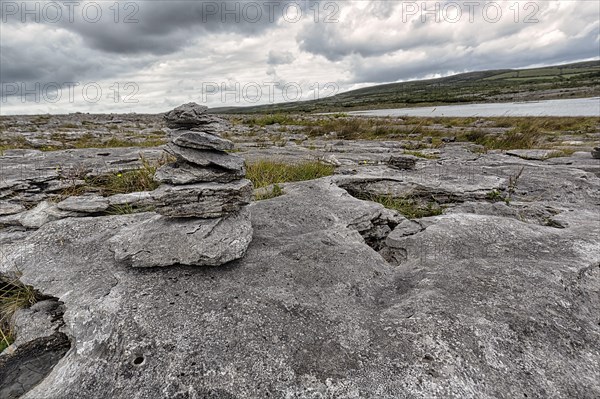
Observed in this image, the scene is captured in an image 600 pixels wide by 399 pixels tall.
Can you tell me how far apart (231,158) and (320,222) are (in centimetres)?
168

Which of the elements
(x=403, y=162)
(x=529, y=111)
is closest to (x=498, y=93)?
(x=529, y=111)

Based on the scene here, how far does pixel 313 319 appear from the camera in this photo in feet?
10.7

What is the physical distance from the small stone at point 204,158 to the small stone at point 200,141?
0.10m

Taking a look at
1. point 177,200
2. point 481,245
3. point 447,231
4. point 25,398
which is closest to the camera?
point 25,398

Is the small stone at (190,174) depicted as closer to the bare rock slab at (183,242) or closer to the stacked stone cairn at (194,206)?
the stacked stone cairn at (194,206)

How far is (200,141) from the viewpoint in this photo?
14.5 ft

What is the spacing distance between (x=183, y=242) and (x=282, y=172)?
4.58 m

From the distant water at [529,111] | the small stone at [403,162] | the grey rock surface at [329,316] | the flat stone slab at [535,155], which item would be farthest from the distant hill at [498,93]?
the grey rock surface at [329,316]

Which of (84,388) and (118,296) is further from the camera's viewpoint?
Answer: (118,296)

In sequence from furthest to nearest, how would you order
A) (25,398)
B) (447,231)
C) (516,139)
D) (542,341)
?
(516,139) < (447,231) < (542,341) < (25,398)

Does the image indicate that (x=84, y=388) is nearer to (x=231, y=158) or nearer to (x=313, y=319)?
(x=313, y=319)

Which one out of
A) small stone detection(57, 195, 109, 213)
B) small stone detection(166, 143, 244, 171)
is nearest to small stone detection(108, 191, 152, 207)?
small stone detection(57, 195, 109, 213)

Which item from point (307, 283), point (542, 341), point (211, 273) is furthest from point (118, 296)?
point (542, 341)

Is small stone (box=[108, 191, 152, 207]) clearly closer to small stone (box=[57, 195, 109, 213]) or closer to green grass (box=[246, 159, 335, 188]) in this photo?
small stone (box=[57, 195, 109, 213])
